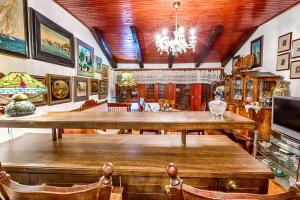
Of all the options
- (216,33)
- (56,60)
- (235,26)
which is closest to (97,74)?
(56,60)

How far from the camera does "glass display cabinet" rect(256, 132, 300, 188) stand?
2.47m

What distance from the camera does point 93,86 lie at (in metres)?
4.39

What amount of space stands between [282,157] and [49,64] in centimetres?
363

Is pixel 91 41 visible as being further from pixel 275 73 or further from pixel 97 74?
pixel 275 73

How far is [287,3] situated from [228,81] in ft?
7.22

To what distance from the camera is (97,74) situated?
15.7 feet

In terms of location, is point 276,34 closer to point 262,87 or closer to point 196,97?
point 262,87

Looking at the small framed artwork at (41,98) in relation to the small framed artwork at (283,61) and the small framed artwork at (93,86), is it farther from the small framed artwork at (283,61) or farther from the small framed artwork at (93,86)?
the small framed artwork at (283,61)

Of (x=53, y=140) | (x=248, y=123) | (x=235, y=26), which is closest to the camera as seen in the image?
(x=248, y=123)

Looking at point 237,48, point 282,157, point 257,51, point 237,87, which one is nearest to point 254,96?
point 237,87

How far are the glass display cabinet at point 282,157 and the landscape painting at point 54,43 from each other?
3510 mm

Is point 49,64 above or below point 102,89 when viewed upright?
above

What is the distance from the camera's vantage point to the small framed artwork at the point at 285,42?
129 inches

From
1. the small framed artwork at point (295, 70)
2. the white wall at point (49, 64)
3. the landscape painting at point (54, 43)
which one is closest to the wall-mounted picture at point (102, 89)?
the white wall at point (49, 64)
